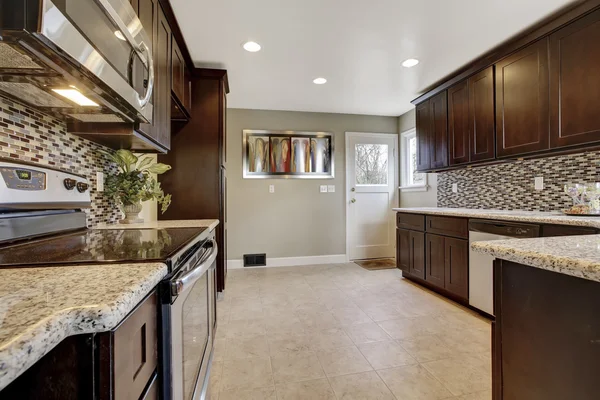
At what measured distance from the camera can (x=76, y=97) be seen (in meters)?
1.05

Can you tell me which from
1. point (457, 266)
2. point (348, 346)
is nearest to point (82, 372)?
point (348, 346)

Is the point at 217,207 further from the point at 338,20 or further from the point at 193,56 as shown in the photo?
the point at 338,20

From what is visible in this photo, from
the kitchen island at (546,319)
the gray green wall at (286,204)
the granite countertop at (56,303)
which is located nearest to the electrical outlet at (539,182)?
the kitchen island at (546,319)

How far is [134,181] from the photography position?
5.69 ft

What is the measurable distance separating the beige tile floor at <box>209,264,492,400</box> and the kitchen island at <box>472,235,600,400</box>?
0.85 meters

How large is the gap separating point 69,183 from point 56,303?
41.6 inches

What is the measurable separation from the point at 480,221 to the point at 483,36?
59.0 inches

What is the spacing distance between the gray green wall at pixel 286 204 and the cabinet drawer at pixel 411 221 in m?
1.07

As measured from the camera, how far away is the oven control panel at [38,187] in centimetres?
91

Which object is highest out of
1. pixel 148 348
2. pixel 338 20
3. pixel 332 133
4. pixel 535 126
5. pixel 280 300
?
pixel 338 20

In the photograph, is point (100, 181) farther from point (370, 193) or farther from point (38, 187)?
point (370, 193)

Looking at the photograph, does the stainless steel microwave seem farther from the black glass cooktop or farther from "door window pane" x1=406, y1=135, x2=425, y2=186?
"door window pane" x1=406, y1=135, x2=425, y2=186

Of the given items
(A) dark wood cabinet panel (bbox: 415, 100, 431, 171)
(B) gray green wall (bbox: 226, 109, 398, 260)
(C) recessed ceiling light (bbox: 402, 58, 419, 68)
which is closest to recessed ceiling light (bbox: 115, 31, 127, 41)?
(C) recessed ceiling light (bbox: 402, 58, 419, 68)

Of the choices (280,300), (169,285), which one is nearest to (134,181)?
(169,285)
